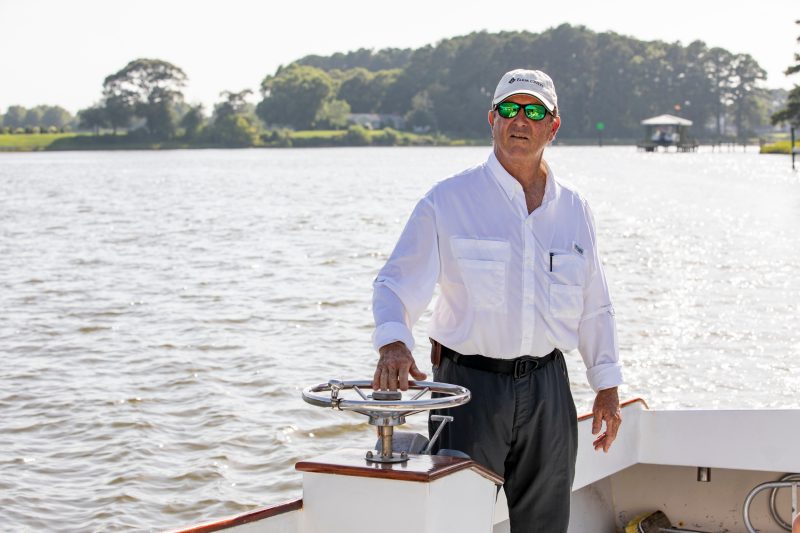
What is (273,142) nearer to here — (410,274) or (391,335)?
(410,274)

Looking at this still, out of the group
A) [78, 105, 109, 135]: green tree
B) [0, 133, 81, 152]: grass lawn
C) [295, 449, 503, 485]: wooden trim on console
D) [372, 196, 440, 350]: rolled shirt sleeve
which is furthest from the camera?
[78, 105, 109, 135]: green tree

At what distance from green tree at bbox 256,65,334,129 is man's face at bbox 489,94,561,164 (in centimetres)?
16109

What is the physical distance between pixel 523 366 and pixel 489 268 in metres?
0.33

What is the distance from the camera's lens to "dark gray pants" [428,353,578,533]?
3.63 metres

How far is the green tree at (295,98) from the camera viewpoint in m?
163

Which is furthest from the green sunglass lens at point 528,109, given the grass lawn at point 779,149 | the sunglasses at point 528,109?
the grass lawn at point 779,149

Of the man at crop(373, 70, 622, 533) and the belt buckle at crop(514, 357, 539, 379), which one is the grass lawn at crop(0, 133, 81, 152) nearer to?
the man at crop(373, 70, 622, 533)

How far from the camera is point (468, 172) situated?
3.68 meters

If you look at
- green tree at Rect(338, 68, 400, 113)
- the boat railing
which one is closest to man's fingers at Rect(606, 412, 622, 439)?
the boat railing

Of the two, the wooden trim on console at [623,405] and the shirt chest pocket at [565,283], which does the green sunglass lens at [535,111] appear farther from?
the wooden trim on console at [623,405]

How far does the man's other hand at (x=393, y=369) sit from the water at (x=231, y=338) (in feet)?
19.6

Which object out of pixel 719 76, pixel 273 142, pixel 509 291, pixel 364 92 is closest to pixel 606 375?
pixel 509 291

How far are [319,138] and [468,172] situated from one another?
154 m

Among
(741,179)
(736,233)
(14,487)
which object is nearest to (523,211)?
(14,487)
